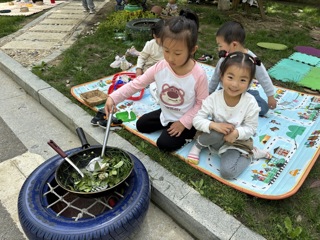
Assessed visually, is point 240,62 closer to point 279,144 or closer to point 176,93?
point 176,93

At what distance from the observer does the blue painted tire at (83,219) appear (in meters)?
1.61

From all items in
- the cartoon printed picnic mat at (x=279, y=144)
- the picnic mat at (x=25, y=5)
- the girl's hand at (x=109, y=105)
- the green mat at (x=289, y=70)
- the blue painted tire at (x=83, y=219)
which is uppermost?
the girl's hand at (x=109, y=105)

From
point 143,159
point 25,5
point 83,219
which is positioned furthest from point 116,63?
point 25,5

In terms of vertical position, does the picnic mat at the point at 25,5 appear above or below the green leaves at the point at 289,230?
below

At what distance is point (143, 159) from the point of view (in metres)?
2.44

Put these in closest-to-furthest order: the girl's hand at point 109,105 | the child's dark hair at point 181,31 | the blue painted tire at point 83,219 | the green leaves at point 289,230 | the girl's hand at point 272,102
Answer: the blue painted tire at point 83,219 < the green leaves at point 289,230 < the child's dark hair at point 181,31 < the girl's hand at point 109,105 < the girl's hand at point 272,102

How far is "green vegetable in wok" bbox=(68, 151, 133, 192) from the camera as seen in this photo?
73.5 inches

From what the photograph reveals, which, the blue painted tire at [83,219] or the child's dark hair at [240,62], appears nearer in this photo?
the blue painted tire at [83,219]

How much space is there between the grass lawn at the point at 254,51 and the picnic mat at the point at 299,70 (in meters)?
0.13

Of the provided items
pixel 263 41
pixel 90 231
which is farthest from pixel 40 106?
pixel 263 41

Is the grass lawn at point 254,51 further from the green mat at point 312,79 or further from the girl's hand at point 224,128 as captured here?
the girl's hand at point 224,128

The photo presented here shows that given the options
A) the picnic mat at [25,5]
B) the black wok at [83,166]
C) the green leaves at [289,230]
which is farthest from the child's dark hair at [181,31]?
the picnic mat at [25,5]

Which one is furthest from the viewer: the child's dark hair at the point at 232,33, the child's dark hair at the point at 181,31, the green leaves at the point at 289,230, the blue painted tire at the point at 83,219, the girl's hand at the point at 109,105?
the child's dark hair at the point at 232,33

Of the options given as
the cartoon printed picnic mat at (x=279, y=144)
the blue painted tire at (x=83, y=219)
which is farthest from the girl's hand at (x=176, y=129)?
the blue painted tire at (x=83, y=219)
